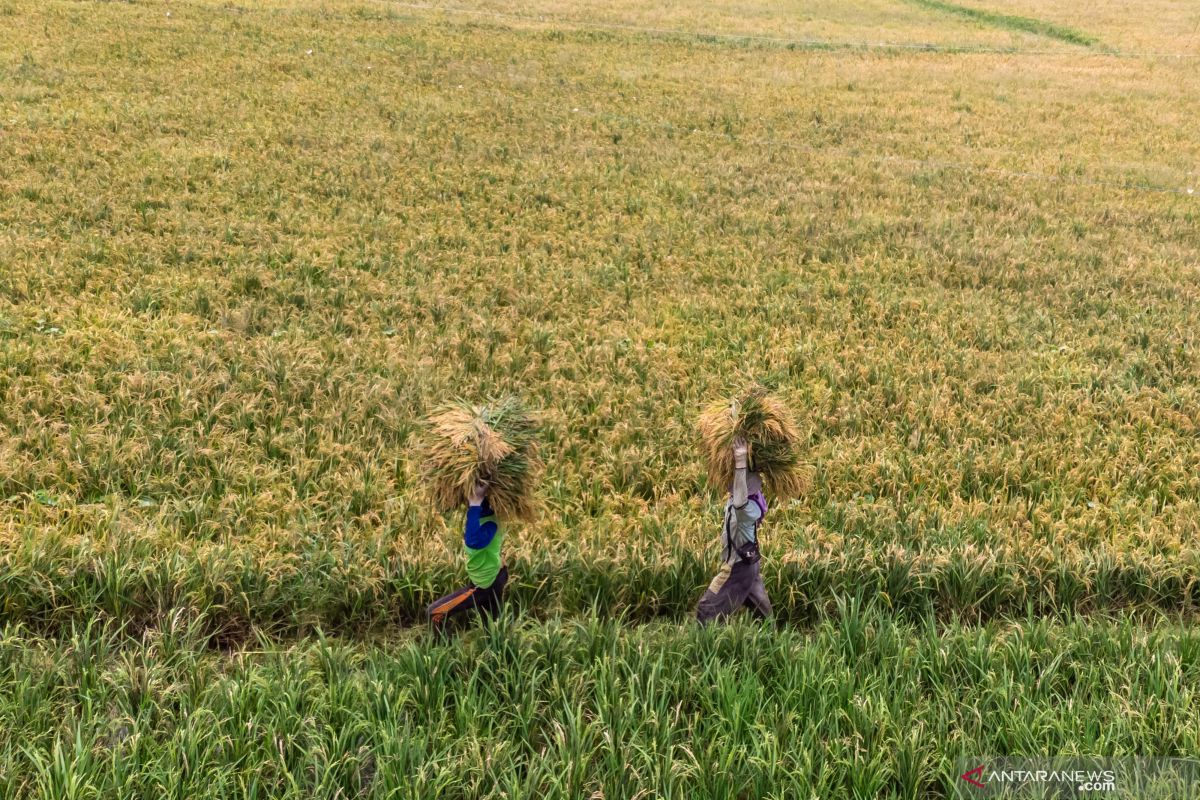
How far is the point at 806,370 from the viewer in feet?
24.5

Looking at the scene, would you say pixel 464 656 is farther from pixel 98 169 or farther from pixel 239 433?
pixel 98 169

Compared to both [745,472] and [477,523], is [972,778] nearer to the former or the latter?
[745,472]

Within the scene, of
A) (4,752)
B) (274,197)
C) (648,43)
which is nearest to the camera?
(4,752)

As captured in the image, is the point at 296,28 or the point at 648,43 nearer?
the point at 296,28

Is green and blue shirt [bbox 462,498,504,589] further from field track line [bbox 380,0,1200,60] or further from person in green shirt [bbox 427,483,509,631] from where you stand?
field track line [bbox 380,0,1200,60]

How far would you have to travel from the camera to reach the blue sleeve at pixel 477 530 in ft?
12.6

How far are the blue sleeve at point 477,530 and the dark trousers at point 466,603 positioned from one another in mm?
279

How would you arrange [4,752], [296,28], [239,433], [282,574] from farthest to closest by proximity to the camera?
1. [296,28]
2. [239,433]
3. [282,574]
4. [4,752]

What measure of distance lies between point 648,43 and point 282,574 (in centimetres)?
2896

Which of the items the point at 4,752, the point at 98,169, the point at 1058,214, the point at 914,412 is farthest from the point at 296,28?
the point at 4,752

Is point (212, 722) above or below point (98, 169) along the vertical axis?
below

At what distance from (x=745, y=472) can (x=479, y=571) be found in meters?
1.39

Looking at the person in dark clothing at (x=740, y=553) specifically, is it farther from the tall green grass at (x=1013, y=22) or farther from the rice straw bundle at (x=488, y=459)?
the tall green grass at (x=1013, y=22)

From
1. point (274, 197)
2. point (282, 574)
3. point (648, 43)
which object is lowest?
point (282, 574)
